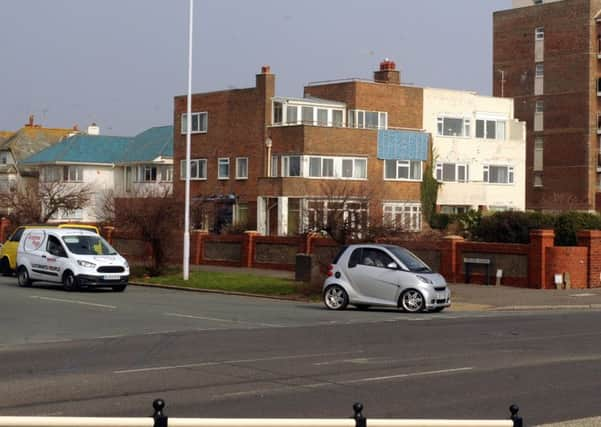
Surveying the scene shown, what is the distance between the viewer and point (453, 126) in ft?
218

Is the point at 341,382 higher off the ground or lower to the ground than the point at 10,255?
lower

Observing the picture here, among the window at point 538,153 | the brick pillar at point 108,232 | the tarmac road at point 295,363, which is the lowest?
the tarmac road at point 295,363

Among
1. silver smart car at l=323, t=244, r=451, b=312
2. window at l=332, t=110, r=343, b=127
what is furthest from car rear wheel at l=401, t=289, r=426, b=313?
window at l=332, t=110, r=343, b=127

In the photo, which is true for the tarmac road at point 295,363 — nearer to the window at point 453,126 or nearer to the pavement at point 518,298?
the pavement at point 518,298

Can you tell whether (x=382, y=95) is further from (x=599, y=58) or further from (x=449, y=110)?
(x=599, y=58)

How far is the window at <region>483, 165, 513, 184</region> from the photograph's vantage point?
68.1 m

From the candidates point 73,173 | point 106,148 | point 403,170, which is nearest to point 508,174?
point 403,170

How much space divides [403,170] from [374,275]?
37691mm

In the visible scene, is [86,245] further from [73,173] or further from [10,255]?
[73,173]

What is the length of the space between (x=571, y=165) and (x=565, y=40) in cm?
887

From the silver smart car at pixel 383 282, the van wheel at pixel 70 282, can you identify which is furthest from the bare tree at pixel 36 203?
the silver smart car at pixel 383 282

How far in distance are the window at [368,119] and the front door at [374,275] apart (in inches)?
1423

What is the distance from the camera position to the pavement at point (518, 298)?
28.7m

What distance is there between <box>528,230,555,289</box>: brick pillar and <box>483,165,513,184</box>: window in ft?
111
